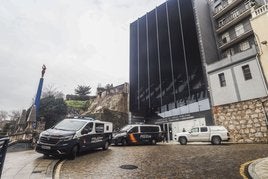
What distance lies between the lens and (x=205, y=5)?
30.9 metres

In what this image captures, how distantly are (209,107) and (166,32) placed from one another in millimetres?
15363

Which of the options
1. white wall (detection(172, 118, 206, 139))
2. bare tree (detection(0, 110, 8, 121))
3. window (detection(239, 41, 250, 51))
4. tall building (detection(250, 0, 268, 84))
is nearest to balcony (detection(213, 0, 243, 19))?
window (detection(239, 41, 250, 51))

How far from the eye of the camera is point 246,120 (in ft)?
59.3

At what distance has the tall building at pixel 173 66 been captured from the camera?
24328mm

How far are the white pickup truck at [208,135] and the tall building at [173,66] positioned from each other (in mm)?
4904

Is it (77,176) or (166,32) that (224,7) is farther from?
(77,176)

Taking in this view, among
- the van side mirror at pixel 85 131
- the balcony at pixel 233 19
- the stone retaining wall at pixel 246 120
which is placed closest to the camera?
the van side mirror at pixel 85 131

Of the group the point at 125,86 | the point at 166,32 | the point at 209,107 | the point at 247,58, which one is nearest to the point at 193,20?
the point at 166,32

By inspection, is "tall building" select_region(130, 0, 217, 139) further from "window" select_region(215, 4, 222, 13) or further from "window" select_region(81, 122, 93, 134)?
"window" select_region(81, 122, 93, 134)

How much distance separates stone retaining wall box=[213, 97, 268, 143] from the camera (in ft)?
55.5

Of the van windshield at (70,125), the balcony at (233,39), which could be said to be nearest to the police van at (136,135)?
the van windshield at (70,125)

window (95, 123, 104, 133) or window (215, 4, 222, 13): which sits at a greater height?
window (215, 4, 222, 13)

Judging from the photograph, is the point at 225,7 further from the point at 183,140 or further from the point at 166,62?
the point at 183,140

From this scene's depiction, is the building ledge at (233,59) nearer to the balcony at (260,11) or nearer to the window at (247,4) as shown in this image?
the balcony at (260,11)
